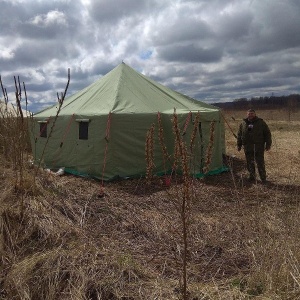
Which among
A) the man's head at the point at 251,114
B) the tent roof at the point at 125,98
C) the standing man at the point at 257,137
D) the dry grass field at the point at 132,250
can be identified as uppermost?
the tent roof at the point at 125,98

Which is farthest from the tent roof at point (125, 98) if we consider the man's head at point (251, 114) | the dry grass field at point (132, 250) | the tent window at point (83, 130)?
the dry grass field at point (132, 250)

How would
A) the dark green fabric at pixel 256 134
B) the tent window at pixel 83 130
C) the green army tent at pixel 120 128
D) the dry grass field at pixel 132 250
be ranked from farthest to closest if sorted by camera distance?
the tent window at pixel 83 130 → the green army tent at pixel 120 128 → the dark green fabric at pixel 256 134 → the dry grass field at pixel 132 250

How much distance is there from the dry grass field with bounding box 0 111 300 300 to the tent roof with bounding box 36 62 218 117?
3.92 meters

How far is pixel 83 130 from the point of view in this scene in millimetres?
9641

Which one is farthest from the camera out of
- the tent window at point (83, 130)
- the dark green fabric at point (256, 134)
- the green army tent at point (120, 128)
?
the tent window at point (83, 130)

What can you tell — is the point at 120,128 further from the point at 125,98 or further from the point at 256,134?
the point at 256,134

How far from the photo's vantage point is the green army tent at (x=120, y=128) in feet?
29.9

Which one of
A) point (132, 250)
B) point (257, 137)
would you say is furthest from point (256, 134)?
point (132, 250)

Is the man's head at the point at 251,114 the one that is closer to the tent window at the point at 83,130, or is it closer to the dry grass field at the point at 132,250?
the dry grass field at the point at 132,250

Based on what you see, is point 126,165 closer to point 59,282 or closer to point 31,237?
point 31,237

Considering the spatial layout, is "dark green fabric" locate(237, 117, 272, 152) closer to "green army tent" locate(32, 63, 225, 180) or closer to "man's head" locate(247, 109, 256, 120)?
"man's head" locate(247, 109, 256, 120)

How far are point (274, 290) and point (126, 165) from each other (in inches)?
261

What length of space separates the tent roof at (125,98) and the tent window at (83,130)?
0.98 ft

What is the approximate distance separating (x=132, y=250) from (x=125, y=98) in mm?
6223
